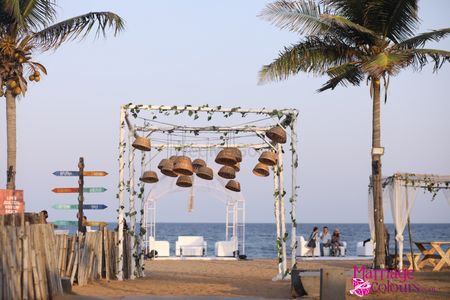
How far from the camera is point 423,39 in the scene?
21.0m

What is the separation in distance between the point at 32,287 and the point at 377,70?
36.2 feet

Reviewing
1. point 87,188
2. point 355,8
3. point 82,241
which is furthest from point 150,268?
point 355,8

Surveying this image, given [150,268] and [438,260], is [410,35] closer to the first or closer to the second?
[438,260]

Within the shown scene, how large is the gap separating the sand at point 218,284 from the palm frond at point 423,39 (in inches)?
229

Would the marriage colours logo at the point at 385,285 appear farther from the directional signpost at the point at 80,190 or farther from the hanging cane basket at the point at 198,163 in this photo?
the directional signpost at the point at 80,190

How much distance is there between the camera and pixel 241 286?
16.6m

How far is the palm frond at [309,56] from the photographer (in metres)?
Result: 21.8

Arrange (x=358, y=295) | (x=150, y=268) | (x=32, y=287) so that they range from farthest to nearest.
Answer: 1. (x=150, y=268)
2. (x=358, y=295)
3. (x=32, y=287)

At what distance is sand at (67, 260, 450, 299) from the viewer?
14.5 meters

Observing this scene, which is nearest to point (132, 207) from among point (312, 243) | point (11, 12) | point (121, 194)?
point (121, 194)

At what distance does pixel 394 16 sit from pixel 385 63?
164 cm

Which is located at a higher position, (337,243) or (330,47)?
(330,47)

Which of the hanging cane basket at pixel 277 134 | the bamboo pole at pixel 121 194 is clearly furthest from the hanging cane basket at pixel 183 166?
the hanging cane basket at pixel 277 134

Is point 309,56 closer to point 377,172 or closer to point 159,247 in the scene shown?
point 377,172
